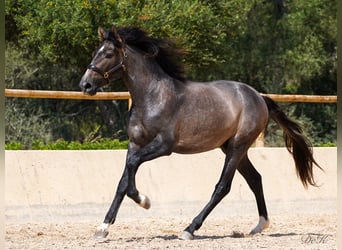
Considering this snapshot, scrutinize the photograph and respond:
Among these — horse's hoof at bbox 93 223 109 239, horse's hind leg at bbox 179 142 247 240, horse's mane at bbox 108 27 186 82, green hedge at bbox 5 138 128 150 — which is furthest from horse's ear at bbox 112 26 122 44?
green hedge at bbox 5 138 128 150

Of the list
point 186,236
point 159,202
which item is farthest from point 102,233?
point 159,202

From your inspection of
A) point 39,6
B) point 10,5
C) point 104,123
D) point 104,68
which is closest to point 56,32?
point 39,6

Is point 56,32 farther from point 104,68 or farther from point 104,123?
point 104,68

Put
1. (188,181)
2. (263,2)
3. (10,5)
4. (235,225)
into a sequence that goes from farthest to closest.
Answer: (263,2)
(10,5)
(188,181)
(235,225)

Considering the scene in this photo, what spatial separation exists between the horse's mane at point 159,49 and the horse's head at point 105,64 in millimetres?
175

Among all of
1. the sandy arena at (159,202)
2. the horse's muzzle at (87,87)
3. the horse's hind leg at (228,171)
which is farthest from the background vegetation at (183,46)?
the horse's muzzle at (87,87)

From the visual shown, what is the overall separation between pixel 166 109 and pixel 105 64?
24.5 inches

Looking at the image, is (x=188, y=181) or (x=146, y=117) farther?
(x=188, y=181)

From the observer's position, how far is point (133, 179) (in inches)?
214

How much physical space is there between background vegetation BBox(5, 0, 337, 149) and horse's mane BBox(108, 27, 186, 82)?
4.55 metres

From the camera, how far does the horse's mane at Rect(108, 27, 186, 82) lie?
589 cm

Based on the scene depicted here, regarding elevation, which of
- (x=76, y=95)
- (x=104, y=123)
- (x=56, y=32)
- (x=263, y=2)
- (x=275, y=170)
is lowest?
(x=104, y=123)

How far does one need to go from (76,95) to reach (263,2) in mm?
12258

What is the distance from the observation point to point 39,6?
1363 cm
